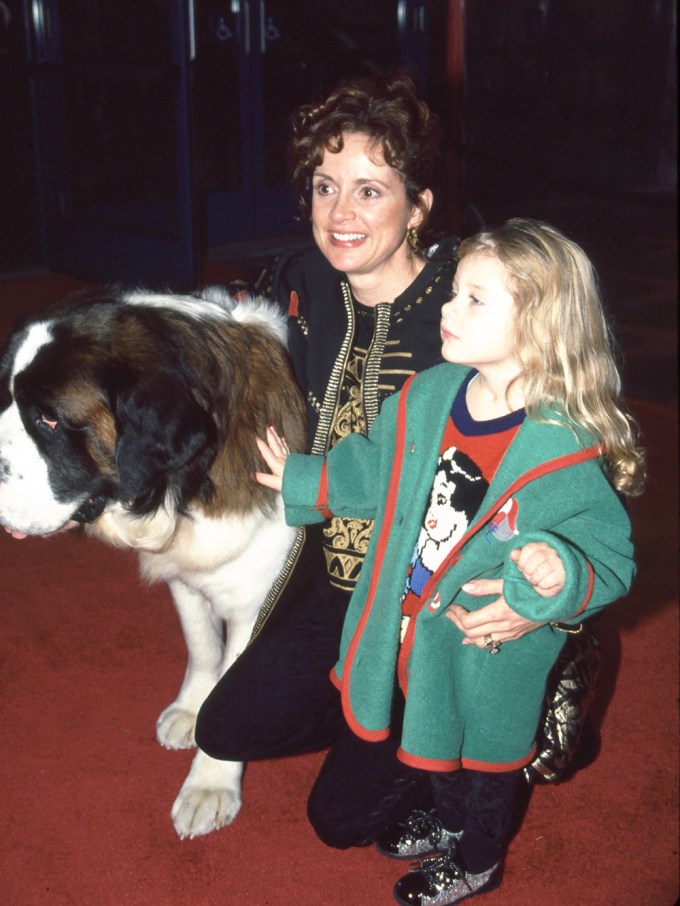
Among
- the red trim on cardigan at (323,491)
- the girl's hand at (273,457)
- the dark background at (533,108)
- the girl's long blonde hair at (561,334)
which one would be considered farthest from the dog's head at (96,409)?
the dark background at (533,108)

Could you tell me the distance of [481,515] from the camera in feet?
4.39

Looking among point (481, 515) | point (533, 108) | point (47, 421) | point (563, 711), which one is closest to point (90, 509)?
point (47, 421)

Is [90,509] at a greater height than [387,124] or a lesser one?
lesser

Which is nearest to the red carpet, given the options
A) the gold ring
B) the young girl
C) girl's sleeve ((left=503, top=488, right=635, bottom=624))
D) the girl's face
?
the young girl

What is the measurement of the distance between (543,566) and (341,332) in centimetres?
72

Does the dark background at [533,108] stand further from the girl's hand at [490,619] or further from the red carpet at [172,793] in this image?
the girl's hand at [490,619]

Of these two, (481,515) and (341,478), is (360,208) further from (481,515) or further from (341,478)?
(481,515)

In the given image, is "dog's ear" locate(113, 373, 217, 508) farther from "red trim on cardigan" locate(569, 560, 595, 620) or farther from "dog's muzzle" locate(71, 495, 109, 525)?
"red trim on cardigan" locate(569, 560, 595, 620)

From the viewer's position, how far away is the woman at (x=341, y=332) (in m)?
1.69

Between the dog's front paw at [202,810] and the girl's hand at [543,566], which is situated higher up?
the girl's hand at [543,566]

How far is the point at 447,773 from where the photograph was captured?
5.24 ft

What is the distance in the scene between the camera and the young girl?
1.30 metres

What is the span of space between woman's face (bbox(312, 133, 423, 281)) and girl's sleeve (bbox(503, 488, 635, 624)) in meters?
0.68

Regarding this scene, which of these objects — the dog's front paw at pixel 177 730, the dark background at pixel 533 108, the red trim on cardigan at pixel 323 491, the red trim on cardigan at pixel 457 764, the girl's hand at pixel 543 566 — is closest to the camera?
the girl's hand at pixel 543 566
